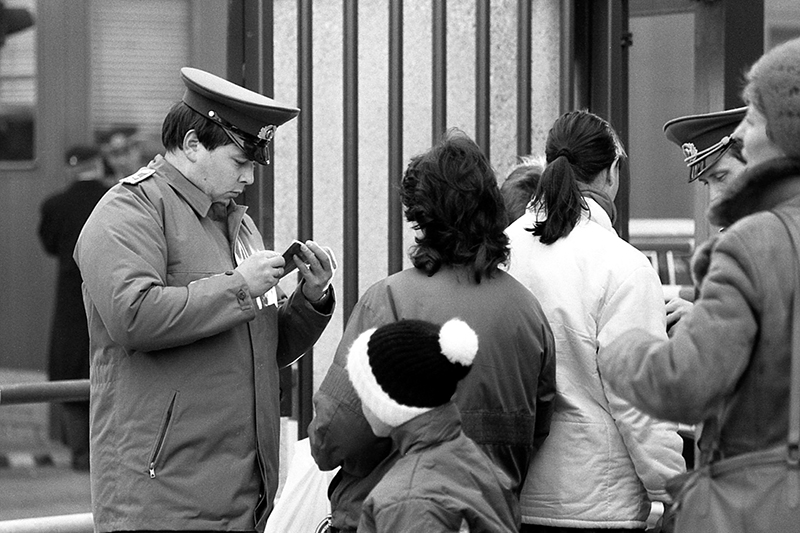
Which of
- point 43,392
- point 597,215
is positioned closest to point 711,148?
point 597,215

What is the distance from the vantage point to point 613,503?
298cm

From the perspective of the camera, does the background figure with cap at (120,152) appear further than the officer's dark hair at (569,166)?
Yes

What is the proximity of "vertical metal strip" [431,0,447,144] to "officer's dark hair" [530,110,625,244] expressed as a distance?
776 mm

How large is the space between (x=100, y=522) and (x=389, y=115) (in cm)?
163

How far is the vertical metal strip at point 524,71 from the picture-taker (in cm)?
409

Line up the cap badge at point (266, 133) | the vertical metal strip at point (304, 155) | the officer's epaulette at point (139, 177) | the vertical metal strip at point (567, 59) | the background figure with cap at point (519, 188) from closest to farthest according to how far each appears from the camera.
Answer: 1. the officer's epaulette at point (139, 177)
2. the cap badge at point (266, 133)
3. the background figure with cap at point (519, 188)
4. the vertical metal strip at point (304, 155)
5. the vertical metal strip at point (567, 59)

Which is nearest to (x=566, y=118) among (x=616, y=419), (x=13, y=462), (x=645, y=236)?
(x=616, y=419)

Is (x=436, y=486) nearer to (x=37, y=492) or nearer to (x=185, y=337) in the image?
(x=185, y=337)

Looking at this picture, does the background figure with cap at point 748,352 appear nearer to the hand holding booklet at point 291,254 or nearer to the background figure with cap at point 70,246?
the hand holding booklet at point 291,254

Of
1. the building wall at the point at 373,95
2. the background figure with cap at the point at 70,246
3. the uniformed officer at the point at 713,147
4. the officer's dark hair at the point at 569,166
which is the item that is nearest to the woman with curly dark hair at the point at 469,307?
the officer's dark hair at the point at 569,166

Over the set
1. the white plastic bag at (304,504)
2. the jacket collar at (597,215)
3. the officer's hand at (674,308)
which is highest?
the jacket collar at (597,215)

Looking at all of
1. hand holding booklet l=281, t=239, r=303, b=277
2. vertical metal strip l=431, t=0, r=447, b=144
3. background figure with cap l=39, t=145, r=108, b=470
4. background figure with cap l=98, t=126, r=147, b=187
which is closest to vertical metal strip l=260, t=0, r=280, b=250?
vertical metal strip l=431, t=0, r=447, b=144

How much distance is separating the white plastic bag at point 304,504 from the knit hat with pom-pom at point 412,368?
0.95 meters

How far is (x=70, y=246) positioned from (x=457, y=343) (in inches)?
130
